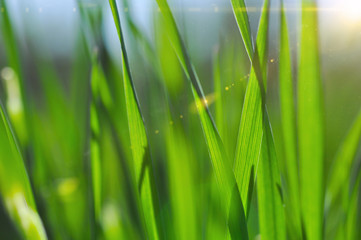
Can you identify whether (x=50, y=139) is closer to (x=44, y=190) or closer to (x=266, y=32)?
(x=44, y=190)

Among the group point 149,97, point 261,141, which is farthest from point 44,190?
point 261,141

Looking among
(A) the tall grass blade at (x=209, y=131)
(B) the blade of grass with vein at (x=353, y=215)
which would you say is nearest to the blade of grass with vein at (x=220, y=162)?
(A) the tall grass blade at (x=209, y=131)

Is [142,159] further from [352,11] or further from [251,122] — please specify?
[352,11]

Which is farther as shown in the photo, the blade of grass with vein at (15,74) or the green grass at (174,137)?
the blade of grass with vein at (15,74)

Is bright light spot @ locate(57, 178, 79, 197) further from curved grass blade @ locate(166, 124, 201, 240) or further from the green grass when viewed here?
curved grass blade @ locate(166, 124, 201, 240)

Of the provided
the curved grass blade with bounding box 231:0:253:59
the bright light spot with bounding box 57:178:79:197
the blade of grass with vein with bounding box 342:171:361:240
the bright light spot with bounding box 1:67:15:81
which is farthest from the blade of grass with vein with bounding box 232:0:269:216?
the bright light spot with bounding box 1:67:15:81

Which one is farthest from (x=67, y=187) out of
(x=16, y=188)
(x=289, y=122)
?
(x=289, y=122)

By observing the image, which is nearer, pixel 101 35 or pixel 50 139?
pixel 101 35

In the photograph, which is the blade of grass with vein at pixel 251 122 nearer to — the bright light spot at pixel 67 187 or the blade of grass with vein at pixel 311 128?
the blade of grass with vein at pixel 311 128
